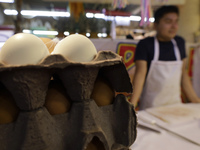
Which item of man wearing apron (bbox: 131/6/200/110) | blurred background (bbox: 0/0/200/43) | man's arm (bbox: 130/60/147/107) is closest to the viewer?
man's arm (bbox: 130/60/147/107)

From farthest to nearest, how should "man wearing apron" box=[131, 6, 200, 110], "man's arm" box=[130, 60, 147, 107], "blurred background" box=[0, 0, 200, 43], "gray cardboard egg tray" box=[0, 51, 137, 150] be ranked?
"blurred background" box=[0, 0, 200, 43], "man wearing apron" box=[131, 6, 200, 110], "man's arm" box=[130, 60, 147, 107], "gray cardboard egg tray" box=[0, 51, 137, 150]

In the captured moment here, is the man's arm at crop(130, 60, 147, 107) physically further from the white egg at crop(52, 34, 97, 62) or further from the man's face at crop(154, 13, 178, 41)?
the white egg at crop(52, 34, 97, 62)

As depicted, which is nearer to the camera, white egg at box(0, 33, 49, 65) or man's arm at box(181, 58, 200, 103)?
white egg at box(0, 33, 49, 65)

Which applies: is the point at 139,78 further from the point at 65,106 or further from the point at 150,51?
the point at 65,106

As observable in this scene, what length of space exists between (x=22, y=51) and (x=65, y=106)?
17 cm

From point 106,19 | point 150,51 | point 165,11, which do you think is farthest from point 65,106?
point 106,19

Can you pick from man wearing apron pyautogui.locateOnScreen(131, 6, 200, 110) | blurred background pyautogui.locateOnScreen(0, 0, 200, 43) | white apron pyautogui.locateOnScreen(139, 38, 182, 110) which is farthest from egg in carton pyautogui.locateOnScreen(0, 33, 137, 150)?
white apron pyautogui.locateOnScreen(139, 38, 182, 110)

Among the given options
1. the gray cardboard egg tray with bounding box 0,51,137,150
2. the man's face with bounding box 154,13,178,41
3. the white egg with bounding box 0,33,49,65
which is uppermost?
the man's face with bounding box 154,13,178,41

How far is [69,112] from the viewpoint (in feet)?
1.58

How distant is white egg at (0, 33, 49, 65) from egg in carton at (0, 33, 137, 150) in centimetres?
3

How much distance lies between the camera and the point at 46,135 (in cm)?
43

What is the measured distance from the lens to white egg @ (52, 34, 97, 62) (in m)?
0.48

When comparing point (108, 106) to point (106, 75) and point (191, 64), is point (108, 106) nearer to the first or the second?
point (106, 75)

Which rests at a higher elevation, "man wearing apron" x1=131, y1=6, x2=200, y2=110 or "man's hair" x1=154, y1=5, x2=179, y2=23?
"man's hair" x1=154, y1=5, x2=179, y2=23
